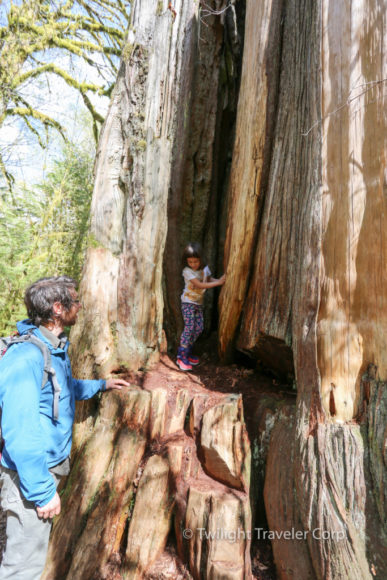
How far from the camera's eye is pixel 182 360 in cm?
370

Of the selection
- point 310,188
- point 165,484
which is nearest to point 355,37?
point 310,188

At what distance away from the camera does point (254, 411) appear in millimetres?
2758

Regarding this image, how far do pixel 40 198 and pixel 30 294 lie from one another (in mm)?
3817

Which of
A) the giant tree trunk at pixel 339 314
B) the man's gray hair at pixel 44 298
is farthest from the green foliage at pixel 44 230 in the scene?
the giant tree trunk at pixel 339 314

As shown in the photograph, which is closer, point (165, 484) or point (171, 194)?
point (165, 484)

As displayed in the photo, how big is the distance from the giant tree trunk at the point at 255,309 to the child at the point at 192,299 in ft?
0.78

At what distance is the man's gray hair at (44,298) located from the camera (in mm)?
2168

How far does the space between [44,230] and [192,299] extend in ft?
9.47

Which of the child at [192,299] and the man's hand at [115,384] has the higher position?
the child at [192,299]

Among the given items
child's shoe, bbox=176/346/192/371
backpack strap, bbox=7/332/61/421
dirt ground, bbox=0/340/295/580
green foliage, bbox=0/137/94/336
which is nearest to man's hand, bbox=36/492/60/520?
backpack strap, bbox=7/332/61/421

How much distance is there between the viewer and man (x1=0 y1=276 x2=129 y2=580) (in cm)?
177

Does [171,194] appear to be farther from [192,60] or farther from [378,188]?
[378,188]

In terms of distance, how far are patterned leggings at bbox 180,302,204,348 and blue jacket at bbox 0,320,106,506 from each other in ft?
6.19

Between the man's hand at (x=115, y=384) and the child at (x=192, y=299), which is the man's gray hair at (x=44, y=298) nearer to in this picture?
the man's hand at (x=115, y=384)
